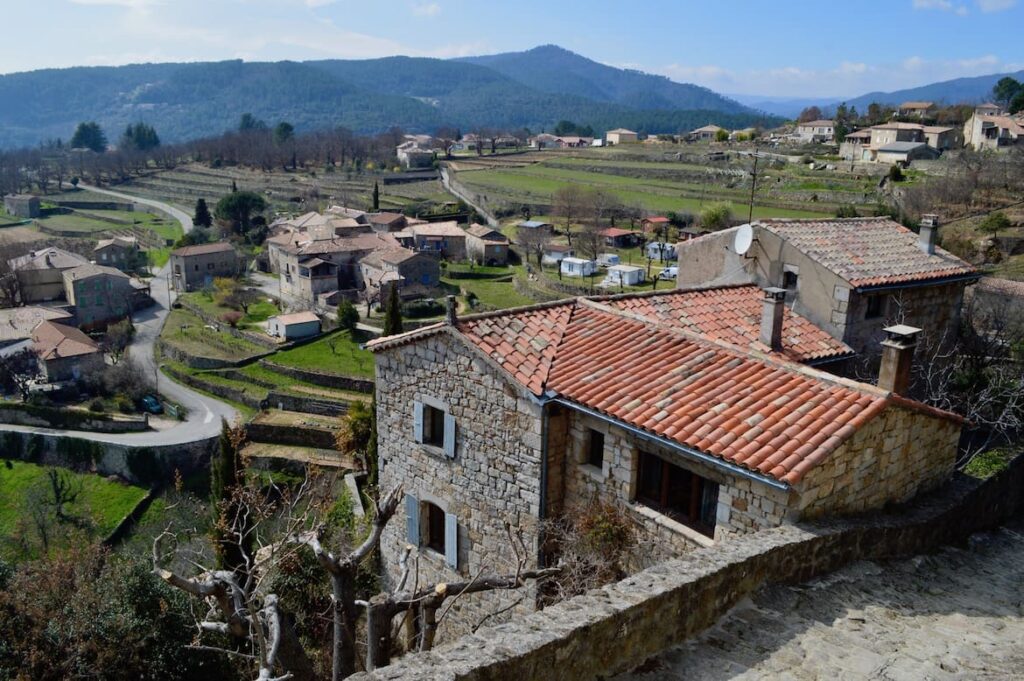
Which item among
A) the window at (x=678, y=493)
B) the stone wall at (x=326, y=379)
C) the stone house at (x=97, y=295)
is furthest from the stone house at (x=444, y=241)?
the window at (x=678, y=493)

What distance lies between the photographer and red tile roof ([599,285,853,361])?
47.6 ft

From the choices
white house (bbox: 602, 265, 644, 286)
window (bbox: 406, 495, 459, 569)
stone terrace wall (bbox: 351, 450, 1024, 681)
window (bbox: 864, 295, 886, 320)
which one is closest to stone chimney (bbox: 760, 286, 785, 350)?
window (bbox: 864, 295, 886, 320)

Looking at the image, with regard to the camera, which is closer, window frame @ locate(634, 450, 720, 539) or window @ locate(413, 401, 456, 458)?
window frame @ locate(634, 450, 720, 539)

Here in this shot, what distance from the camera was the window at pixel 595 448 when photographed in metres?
12.0

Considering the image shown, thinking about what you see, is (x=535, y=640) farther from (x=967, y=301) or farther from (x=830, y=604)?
(x=967, y=301)

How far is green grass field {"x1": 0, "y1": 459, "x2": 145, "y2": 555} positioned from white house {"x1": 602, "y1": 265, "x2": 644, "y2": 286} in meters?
34.0

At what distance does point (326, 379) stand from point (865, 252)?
37.8 m

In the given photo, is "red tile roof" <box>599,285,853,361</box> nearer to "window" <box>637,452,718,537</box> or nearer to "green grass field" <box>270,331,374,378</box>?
"window" <box>637,452,718,537</box>

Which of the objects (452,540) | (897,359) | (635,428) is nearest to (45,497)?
(452,540)

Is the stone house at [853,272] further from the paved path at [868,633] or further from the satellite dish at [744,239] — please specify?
the paved path at [868,633]

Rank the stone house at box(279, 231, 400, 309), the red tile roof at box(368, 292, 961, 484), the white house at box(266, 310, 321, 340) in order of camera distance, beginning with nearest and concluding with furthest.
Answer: the red tile roof at box(368, 292, 961, 484), the white house at box(266, 310, 321, 340), the stone house at box(279, 231, 400, 309)

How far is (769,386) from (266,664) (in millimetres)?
7234

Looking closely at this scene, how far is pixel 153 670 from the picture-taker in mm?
13836

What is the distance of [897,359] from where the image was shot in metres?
10.8
